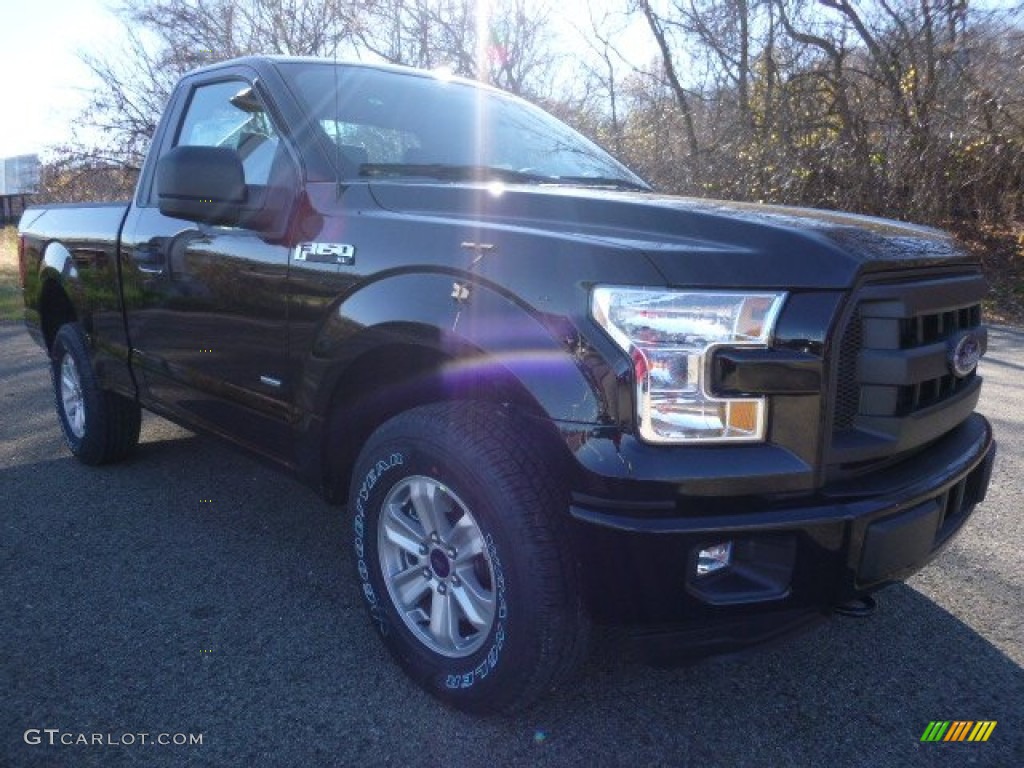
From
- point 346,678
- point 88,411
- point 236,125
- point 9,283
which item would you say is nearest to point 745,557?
point 346,678

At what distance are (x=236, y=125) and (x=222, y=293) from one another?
77cm

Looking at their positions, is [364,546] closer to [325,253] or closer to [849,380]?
[325,253]

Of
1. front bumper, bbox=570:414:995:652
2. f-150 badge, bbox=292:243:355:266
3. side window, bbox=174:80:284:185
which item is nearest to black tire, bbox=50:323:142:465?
side window, bbox=174:80:284:185

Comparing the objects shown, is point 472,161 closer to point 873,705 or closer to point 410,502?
point 410,502

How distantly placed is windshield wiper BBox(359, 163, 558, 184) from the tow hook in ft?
5.75

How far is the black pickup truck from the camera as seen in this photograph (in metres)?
1.88

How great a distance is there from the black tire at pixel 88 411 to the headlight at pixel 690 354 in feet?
10.8

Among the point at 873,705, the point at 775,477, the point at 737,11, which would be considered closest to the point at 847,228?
the point at 775,477

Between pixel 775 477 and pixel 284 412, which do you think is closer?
pixel 775 477

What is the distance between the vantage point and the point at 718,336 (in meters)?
1.88

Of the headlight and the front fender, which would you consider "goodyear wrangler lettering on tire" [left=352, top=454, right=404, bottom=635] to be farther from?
the headlight

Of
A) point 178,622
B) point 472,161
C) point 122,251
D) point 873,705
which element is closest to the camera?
point 873,705

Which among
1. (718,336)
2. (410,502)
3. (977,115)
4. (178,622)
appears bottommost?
(178,622)

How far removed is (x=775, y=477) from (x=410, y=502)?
43.1 inches
